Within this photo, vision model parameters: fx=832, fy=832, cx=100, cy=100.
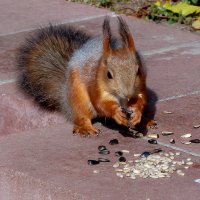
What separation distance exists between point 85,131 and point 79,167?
506 mm

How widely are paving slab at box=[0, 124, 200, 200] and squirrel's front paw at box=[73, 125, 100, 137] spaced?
4 cm

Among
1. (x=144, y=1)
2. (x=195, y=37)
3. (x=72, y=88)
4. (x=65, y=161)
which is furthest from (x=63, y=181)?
(x=144, y=1)

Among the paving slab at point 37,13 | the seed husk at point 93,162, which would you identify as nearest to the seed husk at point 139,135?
the seed husk at point 93,162

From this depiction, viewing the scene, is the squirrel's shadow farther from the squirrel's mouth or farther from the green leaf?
the green leaf

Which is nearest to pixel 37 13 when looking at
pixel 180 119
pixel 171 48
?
pixel 171 48

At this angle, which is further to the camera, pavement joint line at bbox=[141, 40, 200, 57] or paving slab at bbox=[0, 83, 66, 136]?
pavement joint line at bbox=[141, 40, 200, 57]

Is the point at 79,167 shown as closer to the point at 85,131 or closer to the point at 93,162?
the point at 93,162

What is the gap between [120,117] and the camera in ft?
13.8

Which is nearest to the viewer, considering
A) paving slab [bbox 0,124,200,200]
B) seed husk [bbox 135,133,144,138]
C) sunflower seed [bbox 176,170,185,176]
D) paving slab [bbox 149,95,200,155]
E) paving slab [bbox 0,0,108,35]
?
paving slab [bbox 0,124,200,200]

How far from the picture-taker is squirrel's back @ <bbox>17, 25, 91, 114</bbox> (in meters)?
4.80

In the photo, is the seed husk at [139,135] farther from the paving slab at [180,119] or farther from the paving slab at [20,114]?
the paving slab at [20,114]

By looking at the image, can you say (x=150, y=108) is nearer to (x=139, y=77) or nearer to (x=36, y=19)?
(x=139, y=77)

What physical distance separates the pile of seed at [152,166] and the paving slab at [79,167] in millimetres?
39

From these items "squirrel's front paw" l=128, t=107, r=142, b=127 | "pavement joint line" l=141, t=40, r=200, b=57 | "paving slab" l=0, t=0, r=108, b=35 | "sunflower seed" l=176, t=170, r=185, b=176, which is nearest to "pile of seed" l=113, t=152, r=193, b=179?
"sunflower seed" l=176, t=170, r=185, b=176
